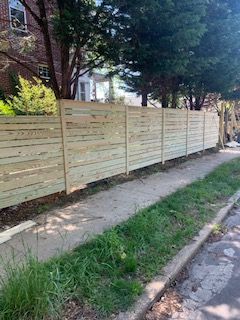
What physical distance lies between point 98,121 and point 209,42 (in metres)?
4.74

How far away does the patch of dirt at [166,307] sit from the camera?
110 inches

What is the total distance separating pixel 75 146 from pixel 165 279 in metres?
3.16

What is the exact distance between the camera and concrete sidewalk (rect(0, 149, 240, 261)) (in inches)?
146

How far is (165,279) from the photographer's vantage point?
3.23 m

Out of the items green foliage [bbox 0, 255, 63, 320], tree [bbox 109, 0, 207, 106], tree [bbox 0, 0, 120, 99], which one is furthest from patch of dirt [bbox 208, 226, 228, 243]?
tree [bbox 0, 0, 120, 99]

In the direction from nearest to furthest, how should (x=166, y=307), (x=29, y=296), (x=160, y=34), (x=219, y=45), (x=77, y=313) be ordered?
(x=29, y=296) < (x=77, y=313) < (x=166, y=307) < (x=160, y=34) < (x=219, y=45)

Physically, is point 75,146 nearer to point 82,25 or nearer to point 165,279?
point 82,25

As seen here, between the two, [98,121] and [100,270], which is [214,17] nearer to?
[98,121]

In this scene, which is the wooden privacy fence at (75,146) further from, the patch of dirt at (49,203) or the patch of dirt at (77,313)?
the patch of dirt at (77,313)

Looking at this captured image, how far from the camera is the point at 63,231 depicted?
164 inches

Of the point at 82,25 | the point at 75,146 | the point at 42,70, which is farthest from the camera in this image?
the point at 42,70

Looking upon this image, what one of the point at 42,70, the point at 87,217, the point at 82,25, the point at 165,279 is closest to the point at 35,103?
the point at 82,25

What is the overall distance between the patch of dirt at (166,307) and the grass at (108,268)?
21 centimetres

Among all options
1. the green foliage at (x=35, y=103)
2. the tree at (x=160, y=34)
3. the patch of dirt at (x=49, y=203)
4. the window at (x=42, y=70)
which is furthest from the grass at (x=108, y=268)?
the window at (x=42, y=70)
